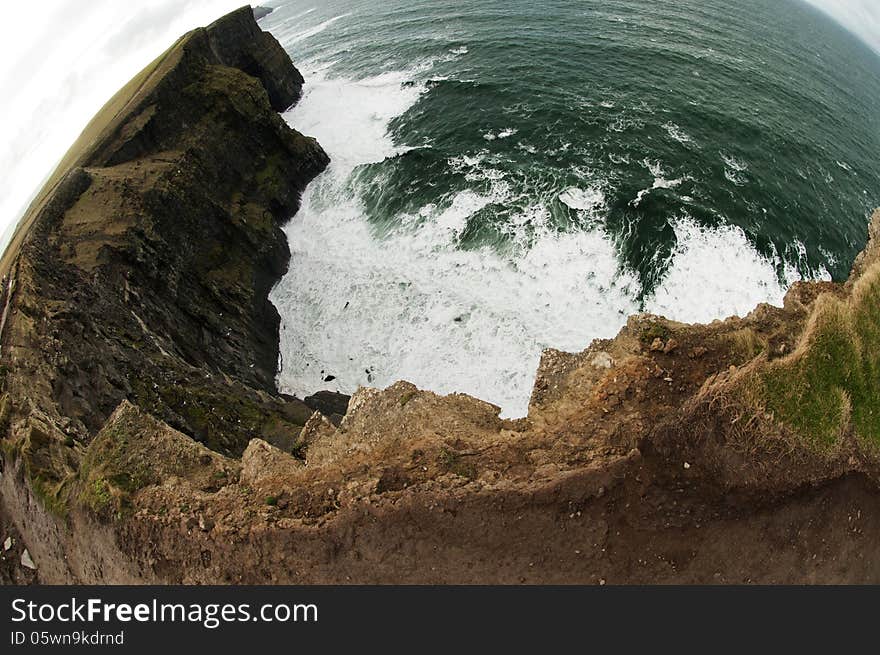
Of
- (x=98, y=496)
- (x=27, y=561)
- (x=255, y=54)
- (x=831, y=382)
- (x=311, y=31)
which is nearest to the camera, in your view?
(x=831, y=382)

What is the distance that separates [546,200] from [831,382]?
22.6 m

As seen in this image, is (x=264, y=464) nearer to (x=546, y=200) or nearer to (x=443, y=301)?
(x=443, y=301)

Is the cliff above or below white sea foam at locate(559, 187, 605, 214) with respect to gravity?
below

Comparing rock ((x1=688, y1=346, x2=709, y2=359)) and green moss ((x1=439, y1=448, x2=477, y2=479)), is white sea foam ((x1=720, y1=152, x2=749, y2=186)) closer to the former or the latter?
rock ((x1=688, y1=346, x2=709, y2=359))

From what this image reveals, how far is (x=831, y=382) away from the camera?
10906 mm

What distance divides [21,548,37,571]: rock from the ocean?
13.5 metres

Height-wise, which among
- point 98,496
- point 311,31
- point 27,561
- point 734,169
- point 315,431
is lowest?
point 27,561

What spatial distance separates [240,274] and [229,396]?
12.2 meters

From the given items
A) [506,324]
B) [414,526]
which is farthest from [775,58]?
[414,526]

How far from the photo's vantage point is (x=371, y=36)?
6700 cm

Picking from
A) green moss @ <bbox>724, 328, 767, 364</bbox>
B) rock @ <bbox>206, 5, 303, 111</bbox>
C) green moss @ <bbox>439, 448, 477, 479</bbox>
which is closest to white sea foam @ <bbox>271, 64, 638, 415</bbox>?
green moss @ <bbox>724, 328, 767, 364</bbox>

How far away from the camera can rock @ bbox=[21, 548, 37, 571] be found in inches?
556

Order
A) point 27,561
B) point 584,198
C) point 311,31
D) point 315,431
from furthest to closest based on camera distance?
point 311,31
point 584,198
point 315,431
point 27,561

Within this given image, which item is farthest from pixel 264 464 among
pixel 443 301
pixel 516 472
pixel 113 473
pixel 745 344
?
pixel 443 301
